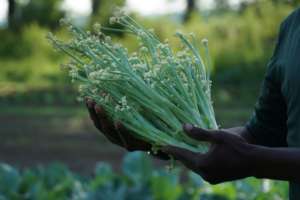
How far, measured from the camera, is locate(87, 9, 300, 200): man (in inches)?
77.1

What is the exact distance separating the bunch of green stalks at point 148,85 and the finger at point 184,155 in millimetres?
27

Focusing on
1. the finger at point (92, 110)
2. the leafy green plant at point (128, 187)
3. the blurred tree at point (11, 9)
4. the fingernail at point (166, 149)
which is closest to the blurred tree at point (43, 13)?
the blurred tree at point (11, 9)

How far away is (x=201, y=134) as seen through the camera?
6.42 ft

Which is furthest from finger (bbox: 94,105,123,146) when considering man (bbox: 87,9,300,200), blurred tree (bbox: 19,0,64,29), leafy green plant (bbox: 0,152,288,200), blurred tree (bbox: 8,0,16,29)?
blurred tree (bbox: 8,0,16,29)

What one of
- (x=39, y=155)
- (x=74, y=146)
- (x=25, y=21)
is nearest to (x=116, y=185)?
(x=39, y=155)

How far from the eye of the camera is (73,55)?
229 centimetres

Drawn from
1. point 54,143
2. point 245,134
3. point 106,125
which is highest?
point 106,125

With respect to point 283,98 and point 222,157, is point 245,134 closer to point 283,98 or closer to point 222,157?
point 283,98

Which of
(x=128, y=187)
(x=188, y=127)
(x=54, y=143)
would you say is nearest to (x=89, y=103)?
(x=188, y=127)

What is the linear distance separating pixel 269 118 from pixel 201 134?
568 millimetres

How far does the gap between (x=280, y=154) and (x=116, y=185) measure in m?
3.32

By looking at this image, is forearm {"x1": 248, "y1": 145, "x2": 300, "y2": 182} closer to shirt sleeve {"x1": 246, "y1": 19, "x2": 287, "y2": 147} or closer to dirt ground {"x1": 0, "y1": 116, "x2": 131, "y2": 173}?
shirt sleeve {"x1": 246, "y1": 19, "x2": 287, "y2": 147}

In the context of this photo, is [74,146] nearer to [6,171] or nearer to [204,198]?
[6,171]

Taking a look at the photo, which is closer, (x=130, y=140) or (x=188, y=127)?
(x=188, y=127)
